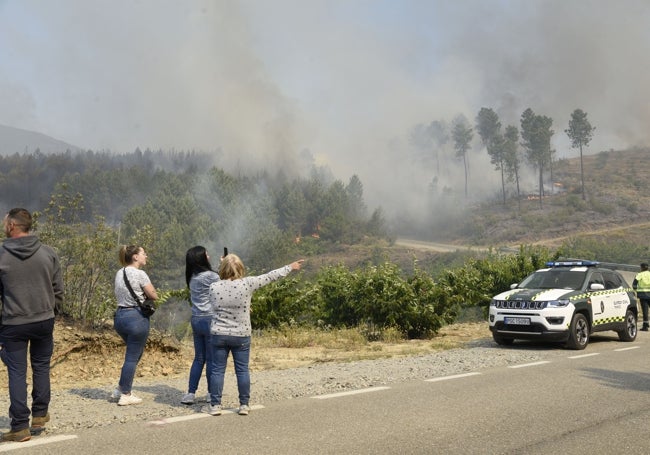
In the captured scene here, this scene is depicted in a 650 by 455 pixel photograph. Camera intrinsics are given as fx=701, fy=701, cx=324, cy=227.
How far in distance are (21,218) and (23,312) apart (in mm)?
803

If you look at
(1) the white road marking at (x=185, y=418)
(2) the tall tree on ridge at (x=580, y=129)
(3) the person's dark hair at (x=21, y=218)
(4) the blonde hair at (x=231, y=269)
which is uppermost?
(2) the tall tree on ridge at (x=580, y=129)

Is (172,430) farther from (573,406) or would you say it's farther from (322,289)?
(322,289)

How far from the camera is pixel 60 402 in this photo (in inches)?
298

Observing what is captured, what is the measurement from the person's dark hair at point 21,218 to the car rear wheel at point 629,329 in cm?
1278

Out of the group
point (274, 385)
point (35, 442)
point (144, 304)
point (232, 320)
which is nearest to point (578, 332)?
point (274, 385)

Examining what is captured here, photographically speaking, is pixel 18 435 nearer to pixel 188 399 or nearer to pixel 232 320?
pixel 188 399

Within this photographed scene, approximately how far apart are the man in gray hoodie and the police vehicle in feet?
30.6

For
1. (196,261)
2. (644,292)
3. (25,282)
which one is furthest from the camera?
(644,292)

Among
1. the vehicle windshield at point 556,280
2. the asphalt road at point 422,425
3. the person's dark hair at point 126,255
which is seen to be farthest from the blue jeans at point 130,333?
the vehicle windshield at point 556,280

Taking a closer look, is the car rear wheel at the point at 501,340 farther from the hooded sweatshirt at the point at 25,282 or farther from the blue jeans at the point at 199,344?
the hooded sweatshirt at the point at 25,282

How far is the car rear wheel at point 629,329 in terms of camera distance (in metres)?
15.0

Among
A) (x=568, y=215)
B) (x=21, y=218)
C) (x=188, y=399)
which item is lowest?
(x=188, y=399)

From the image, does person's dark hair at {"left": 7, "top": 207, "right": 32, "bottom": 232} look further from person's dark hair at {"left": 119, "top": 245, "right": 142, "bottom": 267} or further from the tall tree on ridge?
the tall tree on ridge

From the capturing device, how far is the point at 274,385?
29.3 feet
